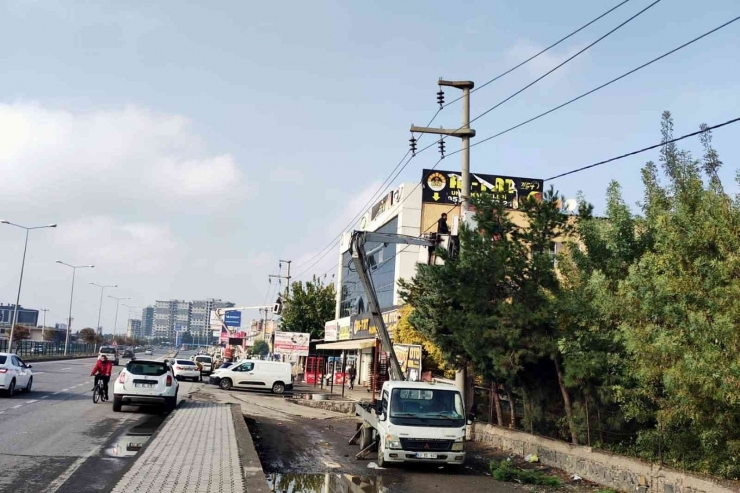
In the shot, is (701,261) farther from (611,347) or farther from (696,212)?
(611,347)

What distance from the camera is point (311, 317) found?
6384 cm

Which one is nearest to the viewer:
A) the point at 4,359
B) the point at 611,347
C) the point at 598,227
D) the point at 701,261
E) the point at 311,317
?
the point at 701,261

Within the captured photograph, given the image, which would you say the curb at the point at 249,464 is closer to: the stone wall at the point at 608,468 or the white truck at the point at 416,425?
the white truck at the point at 416,425

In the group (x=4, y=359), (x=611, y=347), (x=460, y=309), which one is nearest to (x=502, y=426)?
(x=460, y=309)

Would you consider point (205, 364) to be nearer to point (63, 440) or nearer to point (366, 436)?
point (366, 436)

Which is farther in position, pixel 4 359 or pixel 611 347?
pixel 4 359

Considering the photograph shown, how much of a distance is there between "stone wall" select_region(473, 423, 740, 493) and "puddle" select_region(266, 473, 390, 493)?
399 centimetres

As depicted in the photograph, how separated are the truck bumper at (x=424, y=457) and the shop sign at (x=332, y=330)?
42.5 meters

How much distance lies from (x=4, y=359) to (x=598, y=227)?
19890 millimetres

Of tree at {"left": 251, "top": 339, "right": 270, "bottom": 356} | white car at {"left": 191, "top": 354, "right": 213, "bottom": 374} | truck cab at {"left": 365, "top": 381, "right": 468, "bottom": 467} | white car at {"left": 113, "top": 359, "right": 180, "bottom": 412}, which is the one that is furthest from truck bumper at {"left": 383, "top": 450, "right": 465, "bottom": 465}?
tree at {"left": 251, "top": 339, "right": 270, "bottom": 356}

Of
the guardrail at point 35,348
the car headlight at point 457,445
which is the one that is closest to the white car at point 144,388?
the car headlight at point 457,445

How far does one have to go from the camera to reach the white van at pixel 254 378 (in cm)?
3859

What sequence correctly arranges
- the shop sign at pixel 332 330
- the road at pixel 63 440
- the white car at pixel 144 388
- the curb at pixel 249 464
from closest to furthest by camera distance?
1. the curb at pixel 249 464
2. the road at pixel 63 440
3. the white car at pixel 144 388
4. the shop sign at pixel 332 330

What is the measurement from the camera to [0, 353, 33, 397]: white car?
22.5m
